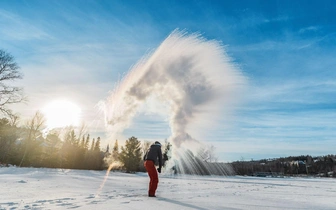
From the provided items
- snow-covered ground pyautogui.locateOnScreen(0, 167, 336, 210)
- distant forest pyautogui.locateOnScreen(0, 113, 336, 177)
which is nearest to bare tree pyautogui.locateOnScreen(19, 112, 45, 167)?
distant forest pyautogui.locateOnScreen(0, 113, 336, 177)

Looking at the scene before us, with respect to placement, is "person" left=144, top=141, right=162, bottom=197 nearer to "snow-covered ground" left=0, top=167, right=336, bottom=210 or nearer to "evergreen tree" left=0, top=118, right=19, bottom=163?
"snow-covered ground" left=0, top=167, right=336, bottom=210

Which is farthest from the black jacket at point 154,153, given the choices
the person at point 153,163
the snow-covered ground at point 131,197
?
the snow-covered ground at point 131,197

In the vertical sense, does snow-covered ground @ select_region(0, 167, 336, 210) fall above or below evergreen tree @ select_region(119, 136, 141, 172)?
below

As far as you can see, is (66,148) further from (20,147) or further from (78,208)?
(78,208)

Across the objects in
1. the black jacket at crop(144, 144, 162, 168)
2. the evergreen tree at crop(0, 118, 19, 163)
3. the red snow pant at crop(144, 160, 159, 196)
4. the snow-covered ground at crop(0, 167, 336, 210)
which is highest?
the evergreen tree at crop(0, 118, 19, 163)

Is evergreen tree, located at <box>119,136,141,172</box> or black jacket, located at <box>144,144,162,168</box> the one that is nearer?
black jacket, located at <box>144,144,162,168</box>

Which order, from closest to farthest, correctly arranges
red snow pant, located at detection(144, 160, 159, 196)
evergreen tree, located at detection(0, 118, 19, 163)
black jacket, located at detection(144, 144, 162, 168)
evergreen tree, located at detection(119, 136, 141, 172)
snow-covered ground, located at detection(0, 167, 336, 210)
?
snow-covered ground, located at detection(0, 167, 336, 210) < red snow pant, located at detection(144, 160, 159, 196) < black jacket, located at detection(144, 144, 162, 168) < evergreen tree, located at detection(0, 118, 19, 163) < evergreen tree, located at detection(119, 136, 141, 172)

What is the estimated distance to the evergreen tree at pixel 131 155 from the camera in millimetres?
42362

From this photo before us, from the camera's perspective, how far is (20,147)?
4072 cm

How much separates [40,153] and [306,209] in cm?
4692

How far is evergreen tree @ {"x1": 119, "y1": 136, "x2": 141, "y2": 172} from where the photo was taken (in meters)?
42.4

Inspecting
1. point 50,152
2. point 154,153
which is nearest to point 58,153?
point 50,152

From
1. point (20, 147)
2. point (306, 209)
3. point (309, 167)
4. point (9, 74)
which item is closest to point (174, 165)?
point (20, 147)

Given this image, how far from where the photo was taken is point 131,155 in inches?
1692
